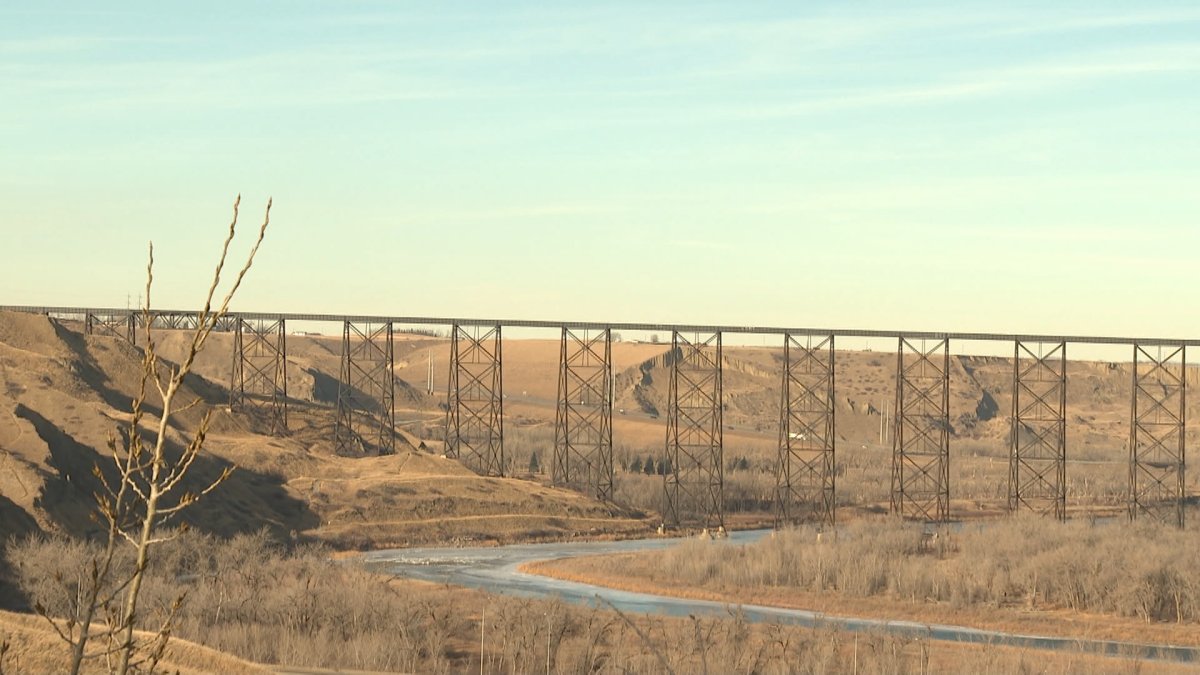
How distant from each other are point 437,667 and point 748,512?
39.6 metres

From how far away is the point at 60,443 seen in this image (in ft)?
147

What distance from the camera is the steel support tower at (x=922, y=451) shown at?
50844 millimetres

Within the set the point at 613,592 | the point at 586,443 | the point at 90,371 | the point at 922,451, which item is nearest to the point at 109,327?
the point at 90,371

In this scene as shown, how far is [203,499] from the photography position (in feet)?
148

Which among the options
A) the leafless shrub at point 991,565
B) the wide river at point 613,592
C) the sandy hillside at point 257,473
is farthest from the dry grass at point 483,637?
the sandy hillside at point 257,473

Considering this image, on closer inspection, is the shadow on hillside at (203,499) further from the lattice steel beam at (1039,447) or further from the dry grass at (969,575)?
the lattice steel beam at (1039,447)

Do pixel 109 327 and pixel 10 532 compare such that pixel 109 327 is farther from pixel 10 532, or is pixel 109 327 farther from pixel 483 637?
pixel 483 637

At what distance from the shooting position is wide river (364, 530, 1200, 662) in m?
30.6

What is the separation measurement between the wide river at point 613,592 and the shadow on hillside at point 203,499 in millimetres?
4273

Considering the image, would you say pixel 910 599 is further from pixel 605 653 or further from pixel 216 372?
pixel 216 372

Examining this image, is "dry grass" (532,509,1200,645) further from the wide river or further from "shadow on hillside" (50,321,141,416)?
"shadow on hillside" (50,321,141,416)

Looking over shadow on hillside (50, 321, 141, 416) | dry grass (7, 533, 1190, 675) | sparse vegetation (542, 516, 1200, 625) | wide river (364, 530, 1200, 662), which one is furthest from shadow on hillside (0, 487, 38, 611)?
shadow on hillside (50, 321, 141, 416)

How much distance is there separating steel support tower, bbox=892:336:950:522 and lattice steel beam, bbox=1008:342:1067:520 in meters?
2.50

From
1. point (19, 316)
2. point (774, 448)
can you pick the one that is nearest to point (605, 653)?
point (19, 316)
